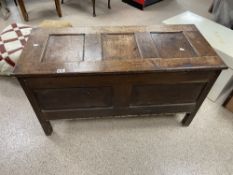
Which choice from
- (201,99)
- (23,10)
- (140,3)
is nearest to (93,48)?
(201,99)

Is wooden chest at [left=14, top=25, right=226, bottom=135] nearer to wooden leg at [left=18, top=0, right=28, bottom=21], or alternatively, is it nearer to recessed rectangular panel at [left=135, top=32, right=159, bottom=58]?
recessed rectangular panel at [left=135, top=32, right=159, bottom=58]

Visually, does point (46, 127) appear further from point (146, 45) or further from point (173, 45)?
point (173, 45)

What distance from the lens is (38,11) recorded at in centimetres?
284

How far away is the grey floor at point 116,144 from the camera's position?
122 cm

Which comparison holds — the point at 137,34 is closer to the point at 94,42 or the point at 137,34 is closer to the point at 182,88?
the point at 94,42

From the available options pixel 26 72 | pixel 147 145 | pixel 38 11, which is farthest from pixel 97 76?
pixel 38 11

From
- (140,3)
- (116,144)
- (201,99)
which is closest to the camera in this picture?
(201,99)

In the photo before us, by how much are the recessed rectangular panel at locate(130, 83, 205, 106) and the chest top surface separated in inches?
6.7

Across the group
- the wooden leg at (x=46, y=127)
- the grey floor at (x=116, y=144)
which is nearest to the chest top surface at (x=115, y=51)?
the wooden leg at (x=46, y=127)

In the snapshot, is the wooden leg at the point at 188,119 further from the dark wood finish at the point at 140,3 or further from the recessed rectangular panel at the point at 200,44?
the dark wood finish at the point at 140,3

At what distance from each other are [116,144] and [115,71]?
67cm

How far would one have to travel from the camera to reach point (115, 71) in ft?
3.10

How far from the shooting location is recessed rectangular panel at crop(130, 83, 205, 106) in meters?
1.12

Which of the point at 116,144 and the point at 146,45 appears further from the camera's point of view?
the point at 116,144
